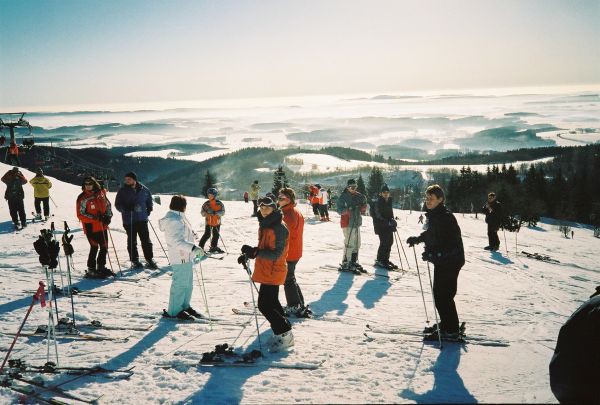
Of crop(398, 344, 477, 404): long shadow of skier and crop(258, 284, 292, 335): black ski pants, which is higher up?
crop(258, 284, 292, 335): black ski pants

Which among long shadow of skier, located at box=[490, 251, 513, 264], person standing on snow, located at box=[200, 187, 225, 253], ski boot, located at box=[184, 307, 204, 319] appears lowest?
long shadow of skier, located at box=[490, 251, 513, 264]

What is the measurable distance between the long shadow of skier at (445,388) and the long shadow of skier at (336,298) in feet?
8.14

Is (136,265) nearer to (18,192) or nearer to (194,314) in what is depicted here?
(194,314)

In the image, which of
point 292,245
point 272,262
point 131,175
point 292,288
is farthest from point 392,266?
point 131,175

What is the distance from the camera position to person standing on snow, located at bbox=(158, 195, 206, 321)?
6453 mm

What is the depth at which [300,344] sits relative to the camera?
5820mm

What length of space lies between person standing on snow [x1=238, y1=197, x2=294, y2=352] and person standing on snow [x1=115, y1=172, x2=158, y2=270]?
5.13 meters

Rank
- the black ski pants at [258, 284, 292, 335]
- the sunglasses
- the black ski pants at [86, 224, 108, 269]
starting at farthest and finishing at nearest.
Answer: the black ski pants at [86, 224, 108, 269] → the black ski pants at [258, 284, 292, 335] → the sunglasses

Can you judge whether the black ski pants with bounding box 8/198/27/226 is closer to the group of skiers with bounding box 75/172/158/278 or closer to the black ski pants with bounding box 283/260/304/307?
the group of skiers with bounding box 75/172/158/278

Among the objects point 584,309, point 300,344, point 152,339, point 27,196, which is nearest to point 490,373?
point 300,344

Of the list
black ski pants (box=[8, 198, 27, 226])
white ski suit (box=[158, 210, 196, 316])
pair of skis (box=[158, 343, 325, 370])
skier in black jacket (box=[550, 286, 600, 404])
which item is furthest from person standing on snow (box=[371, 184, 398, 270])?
black ski pants (box=[8, 198, 27, 226])

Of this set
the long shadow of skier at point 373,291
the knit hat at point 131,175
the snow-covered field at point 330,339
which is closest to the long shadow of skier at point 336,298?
the snow-covered field at point 330,339

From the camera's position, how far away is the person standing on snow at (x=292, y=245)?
21.6ft

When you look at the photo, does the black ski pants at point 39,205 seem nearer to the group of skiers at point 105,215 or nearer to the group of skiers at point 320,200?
the group of skiers at point 105,215
